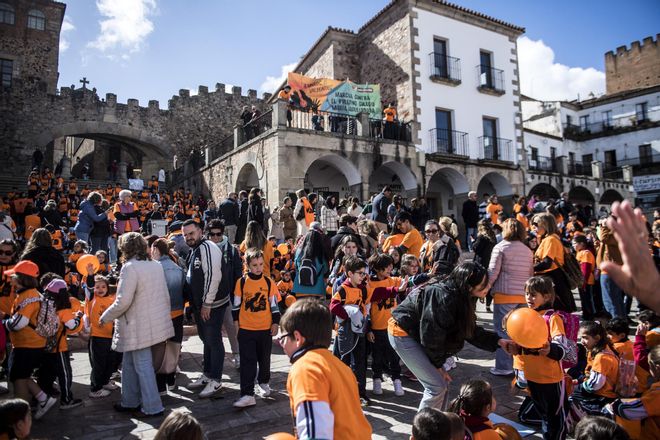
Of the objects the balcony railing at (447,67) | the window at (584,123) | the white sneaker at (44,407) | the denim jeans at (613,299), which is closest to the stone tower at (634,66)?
the window at (584,123)

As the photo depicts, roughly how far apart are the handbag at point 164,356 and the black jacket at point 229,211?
5.53 m

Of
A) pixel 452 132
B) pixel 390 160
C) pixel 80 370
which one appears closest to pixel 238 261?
pixel 80 370

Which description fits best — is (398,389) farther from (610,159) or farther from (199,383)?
(610,159)

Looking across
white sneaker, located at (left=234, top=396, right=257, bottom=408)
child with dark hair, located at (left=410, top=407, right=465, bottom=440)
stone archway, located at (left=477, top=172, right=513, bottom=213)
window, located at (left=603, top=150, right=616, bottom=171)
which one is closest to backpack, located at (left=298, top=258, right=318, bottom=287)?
white sneaker, located at (left=234, top=396, right=257, bottom=408)

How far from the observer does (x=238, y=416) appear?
379 centimetres

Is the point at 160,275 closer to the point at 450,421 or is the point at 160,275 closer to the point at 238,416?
the point at 238,416

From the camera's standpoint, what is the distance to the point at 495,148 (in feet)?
63.8

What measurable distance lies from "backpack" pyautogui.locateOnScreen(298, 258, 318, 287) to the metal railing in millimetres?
9976

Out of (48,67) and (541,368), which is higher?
(48,67)

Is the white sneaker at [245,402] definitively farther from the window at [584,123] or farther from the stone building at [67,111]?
the window at [584,123]

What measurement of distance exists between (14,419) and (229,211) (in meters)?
7.67

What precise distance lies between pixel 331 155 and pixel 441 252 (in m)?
9.24

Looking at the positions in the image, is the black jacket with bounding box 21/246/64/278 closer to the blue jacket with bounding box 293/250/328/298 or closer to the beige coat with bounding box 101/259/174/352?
the beige coat with bounding box 101/259/174/352

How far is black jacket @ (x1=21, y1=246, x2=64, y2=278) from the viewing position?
191 inches
